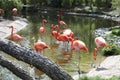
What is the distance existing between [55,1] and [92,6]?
19.7ft

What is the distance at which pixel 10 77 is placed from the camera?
1250cm

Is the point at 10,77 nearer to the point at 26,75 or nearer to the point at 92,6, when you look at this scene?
the point at 26,75

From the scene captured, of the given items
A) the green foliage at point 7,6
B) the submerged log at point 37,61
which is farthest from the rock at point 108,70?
the green foliage at point 7,6

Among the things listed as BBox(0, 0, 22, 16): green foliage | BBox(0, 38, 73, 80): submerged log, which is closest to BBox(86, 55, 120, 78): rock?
BBox(0, 38, 73, 80): submerged log

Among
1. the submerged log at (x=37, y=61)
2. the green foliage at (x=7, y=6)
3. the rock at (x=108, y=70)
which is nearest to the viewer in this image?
the submerged log at (x=37, y=61)

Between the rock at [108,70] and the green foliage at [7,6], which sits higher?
the rock at [108,70]

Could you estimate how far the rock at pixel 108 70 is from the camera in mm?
12386

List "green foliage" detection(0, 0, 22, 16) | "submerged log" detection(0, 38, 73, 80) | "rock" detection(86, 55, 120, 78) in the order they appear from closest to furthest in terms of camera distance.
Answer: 1. "submerged log" detection(0, 38, 73, 80)
2. "rock" detection(86, 55, 120, 78)
3. "green foliage" detection(0, 0, 22, 16)

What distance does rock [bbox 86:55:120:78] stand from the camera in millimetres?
12386

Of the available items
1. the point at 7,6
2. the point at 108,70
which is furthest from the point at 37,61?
the point at 7,6

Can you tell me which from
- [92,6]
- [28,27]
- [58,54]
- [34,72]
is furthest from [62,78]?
[92,6]

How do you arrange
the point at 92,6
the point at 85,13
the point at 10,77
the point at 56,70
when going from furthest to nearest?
the point at 92,6 → the point at 85,13 → the point at 10,77 → the point at 56,70

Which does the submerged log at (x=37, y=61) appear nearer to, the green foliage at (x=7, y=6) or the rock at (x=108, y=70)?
the rock at (x=108, y=70)

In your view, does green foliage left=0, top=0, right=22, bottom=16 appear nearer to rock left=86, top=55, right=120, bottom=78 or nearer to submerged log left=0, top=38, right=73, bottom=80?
rock left=86, top=55, right=120, bottom=78
